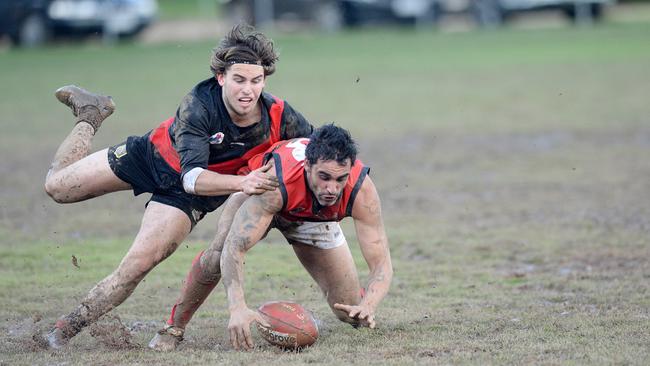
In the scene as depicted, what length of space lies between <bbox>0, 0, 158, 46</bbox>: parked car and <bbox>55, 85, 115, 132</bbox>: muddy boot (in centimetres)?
1871

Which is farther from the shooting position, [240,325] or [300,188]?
[300,188]

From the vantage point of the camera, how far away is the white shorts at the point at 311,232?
6586mm

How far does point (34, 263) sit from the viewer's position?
8.92 m

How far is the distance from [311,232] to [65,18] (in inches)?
825

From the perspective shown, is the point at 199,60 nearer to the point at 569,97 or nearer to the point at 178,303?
the point at 569,97

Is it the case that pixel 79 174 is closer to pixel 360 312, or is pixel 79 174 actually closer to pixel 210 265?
pixel 210 265

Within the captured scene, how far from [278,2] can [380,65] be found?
22.0 feet

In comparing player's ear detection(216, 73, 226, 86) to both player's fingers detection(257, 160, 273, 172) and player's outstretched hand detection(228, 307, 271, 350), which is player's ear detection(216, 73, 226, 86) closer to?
player's fingers detection(257, 160, 273, 172)

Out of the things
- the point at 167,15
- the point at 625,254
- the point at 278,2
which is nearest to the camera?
the point at 625,254

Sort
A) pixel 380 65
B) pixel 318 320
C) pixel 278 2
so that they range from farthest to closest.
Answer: pixel 278 2 → pixel 380 65 → pixel 318 320

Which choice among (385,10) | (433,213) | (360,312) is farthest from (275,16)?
(360,312)

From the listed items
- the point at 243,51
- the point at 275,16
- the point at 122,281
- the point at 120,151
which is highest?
the point at 243,51

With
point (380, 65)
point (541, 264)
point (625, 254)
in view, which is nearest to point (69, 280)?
point (541, 264)

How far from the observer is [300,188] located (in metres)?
6.17
